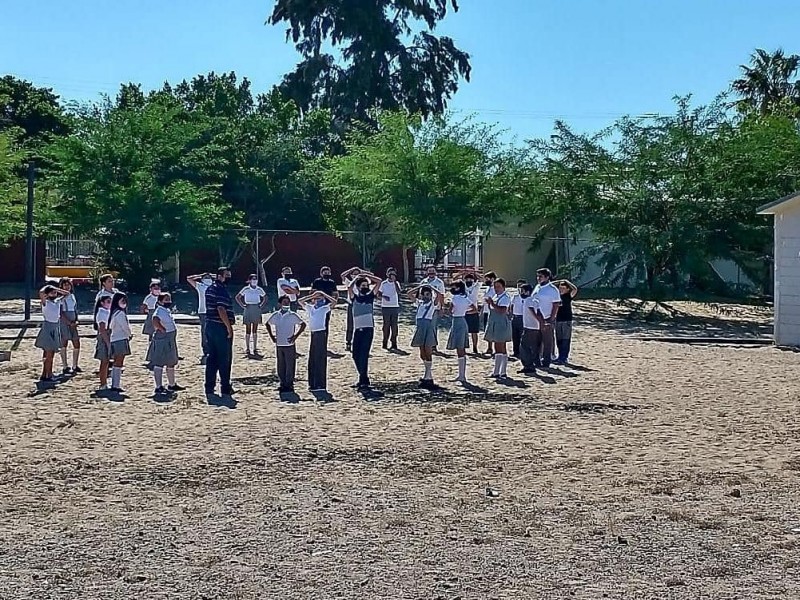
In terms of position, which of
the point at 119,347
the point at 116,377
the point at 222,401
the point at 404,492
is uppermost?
the point at 119,347

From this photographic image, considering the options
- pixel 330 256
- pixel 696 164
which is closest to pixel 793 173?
pixel 696 164

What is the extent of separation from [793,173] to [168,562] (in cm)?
2721

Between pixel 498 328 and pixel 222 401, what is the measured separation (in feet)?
15.7

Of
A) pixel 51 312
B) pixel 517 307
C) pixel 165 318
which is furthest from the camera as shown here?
pixel 517 307

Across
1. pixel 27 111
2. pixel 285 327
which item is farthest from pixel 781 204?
pixel 27 111

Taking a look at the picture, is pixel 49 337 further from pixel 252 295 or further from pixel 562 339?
pixel 562 339

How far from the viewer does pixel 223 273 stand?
15.9 meters

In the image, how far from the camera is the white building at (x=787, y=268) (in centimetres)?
2347

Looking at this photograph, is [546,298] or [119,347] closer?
[119,347]

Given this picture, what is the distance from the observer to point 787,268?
23875mm

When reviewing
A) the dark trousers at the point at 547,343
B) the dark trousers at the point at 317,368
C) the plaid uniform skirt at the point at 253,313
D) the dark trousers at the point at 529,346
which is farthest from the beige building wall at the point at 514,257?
the dark trousers at the point at 317,368

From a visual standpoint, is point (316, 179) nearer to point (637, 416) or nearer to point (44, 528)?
point (637, 416)

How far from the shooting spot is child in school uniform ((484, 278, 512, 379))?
17344mm

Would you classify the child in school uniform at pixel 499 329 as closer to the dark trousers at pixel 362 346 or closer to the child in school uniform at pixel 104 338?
the dark trousers at pixel 362 346
